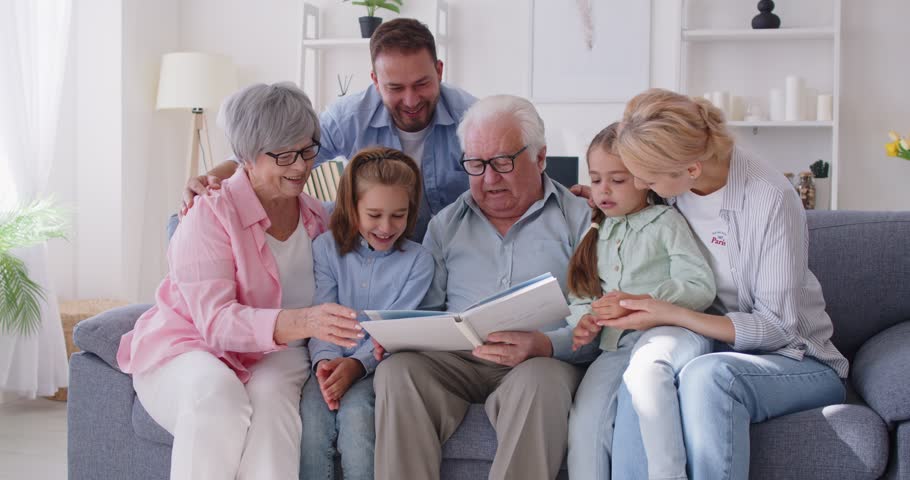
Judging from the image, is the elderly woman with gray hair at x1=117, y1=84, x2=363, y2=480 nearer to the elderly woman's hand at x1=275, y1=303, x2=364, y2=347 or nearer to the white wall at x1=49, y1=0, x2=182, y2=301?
the elderly woman's hand at x1=275, y1=303, x2=364, y2=347

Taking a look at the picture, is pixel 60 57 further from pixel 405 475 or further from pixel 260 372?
pixel 405 475

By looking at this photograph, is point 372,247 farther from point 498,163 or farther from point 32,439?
point 32,439

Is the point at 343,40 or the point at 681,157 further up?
the point at 343,40

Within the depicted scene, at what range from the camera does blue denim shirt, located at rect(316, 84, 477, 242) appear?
2.92 metres

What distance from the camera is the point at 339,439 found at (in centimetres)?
211

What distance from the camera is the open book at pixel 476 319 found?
1.92m

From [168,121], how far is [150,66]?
334mm

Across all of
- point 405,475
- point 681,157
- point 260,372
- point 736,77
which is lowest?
point 405,475

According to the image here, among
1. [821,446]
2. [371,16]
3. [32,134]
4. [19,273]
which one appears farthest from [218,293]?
[371,16]

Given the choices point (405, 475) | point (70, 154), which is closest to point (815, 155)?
point (405, 475)

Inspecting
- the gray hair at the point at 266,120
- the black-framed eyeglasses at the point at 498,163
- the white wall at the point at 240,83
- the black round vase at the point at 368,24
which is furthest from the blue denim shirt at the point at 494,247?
the black round vase at the point at 368,24

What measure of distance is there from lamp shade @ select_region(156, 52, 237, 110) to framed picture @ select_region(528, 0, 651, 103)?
1.67m

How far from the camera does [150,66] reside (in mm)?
5133

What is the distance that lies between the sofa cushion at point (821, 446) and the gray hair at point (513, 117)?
0.98 metres
